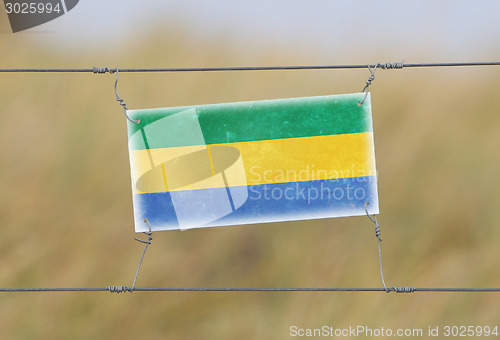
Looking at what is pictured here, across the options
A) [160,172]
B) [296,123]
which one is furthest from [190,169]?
[296,123]

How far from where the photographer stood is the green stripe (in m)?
2.64

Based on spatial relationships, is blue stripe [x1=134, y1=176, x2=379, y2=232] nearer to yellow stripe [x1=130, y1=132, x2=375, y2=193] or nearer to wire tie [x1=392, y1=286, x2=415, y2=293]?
yellow stripe [x1=130, y1=132, x2=375, y2=193]

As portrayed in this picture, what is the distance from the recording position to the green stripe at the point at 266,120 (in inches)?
104

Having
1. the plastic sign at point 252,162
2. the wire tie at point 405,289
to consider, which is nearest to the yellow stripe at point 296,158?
the plastic sign at point 252,162

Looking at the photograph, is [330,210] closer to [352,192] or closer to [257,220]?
[352,192]

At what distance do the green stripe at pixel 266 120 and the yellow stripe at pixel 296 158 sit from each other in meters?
0.03

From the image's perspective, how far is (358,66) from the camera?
8.45 ft

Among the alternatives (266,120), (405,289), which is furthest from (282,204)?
(405,289)

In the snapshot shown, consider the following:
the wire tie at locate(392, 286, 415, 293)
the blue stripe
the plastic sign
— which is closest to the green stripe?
the plastic sign

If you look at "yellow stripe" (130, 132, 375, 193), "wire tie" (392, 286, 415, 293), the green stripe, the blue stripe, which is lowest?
"wire tie" (392, 286, 415, 293)

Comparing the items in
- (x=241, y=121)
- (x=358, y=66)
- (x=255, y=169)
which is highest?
(x=358, y=66)

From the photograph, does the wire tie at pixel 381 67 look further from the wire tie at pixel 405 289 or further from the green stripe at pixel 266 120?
the wire tie at pixel 405 289

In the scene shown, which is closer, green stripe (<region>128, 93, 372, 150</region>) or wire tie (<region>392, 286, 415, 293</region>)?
wire tie (<region>392, 286, 415, 293</region>)

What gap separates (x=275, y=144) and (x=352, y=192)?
36 centimetres
